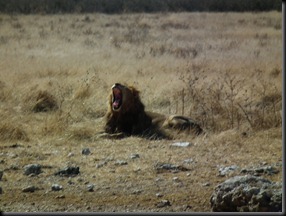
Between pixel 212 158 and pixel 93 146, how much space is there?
1.68 m

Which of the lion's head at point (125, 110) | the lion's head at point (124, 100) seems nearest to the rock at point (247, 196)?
the lion's head at point (125, 110)

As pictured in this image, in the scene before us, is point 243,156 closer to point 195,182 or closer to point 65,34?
point 195,182

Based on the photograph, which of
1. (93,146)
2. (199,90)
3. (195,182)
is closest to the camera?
(195,182)

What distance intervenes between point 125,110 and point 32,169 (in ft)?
10.2

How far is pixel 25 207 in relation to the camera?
18.3ft

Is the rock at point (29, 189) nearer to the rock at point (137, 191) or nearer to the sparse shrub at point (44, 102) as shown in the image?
the rock at point (137, 191)

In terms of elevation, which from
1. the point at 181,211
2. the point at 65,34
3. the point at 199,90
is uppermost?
the point at 65,34

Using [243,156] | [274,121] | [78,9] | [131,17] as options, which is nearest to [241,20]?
[131,17]

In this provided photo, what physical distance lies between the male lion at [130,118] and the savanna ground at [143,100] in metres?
0.33

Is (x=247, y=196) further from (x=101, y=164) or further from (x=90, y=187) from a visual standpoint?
(x=101, y=164)

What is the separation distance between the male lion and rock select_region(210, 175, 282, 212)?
3835 mm

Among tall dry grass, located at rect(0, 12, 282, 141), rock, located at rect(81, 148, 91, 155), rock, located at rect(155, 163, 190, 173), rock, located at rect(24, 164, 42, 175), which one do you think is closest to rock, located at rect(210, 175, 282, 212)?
rock, located at rect(155, 163, 190, 173)

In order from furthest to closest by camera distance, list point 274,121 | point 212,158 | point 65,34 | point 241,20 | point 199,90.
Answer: point 241,20 → point 65,34 → point 199,90 → point 274,121 → point 212,158

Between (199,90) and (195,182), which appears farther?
(199,90)
